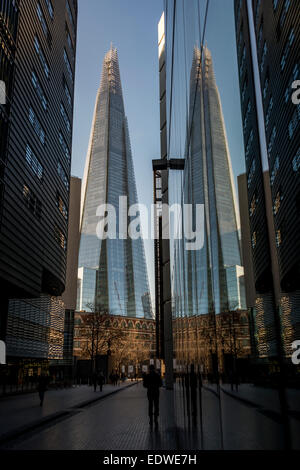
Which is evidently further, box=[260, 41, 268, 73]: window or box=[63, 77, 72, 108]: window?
box=[63, 77, 72, 108]: window

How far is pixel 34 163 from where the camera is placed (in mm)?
25594

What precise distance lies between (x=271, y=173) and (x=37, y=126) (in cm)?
2729

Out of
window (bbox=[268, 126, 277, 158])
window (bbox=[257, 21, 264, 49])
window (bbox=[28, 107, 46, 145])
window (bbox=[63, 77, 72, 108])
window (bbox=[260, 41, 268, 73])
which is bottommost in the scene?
window (bbox=[268, 126, 277, 158])

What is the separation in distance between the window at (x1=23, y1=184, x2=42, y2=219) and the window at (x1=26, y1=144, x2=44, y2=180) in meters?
1.64

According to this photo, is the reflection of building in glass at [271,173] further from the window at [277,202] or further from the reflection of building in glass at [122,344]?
the reflection of building in glass at [122,344]

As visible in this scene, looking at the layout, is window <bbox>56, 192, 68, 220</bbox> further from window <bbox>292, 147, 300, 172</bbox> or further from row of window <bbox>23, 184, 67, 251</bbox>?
window <bbox>292, 147, 300, 172</bbox>

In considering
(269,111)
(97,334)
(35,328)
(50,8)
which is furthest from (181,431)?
(97,334)

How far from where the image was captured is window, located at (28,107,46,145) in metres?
25.2

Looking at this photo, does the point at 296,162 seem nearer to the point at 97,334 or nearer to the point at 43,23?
the point at 43,23

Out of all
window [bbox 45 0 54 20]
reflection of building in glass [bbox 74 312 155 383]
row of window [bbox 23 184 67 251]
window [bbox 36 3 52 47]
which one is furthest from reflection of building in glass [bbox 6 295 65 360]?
reflection of building in glass [bbox 74 312 155 383]

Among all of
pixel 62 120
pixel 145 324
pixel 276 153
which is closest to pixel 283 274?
pixel 276 153

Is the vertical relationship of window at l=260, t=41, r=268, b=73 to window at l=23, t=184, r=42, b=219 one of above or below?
below

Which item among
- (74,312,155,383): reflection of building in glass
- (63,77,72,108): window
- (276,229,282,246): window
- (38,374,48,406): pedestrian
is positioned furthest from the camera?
(74,312,155,383): reflection of building in glass
